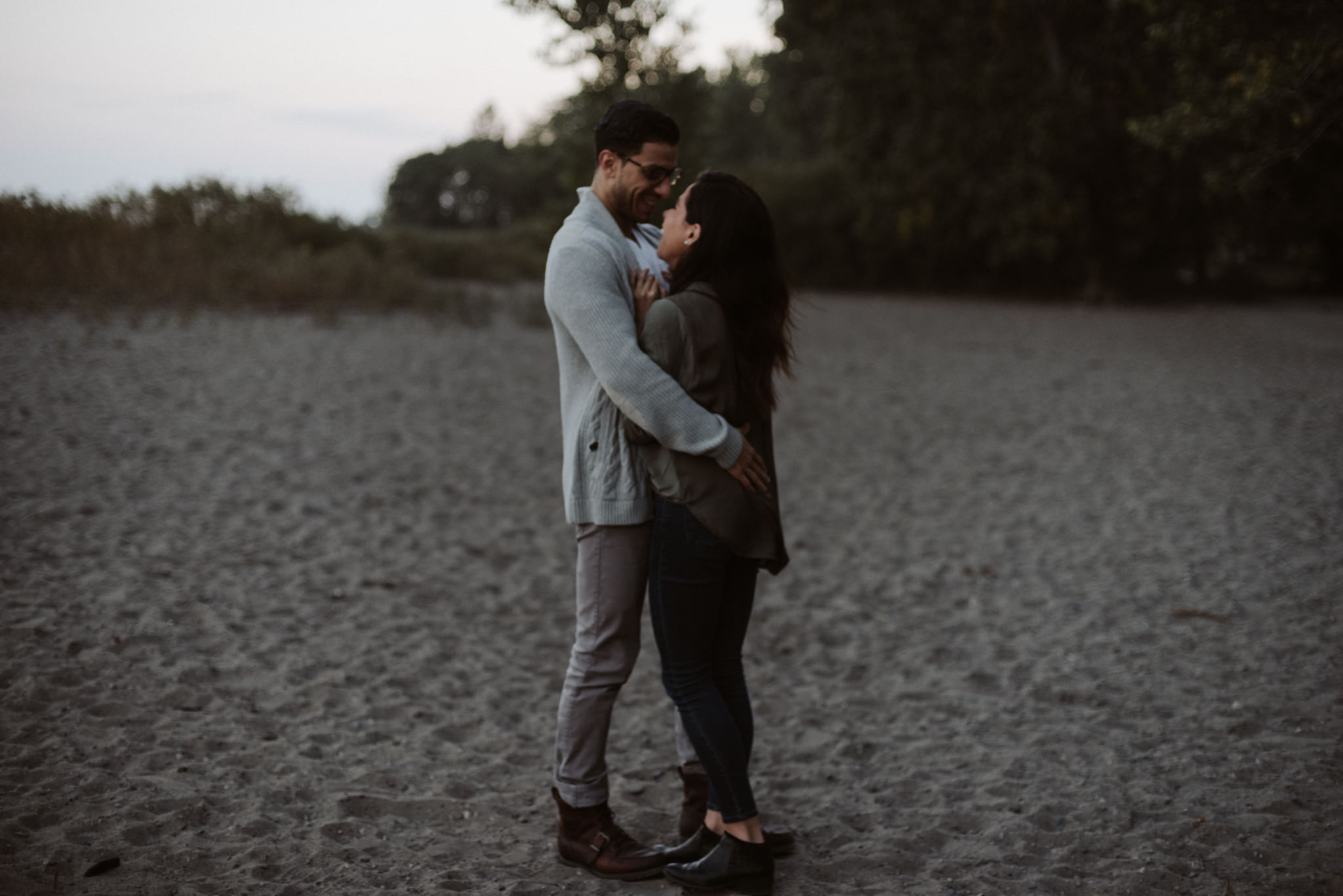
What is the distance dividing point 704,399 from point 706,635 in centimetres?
63

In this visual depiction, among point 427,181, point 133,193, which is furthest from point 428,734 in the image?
point 427,181

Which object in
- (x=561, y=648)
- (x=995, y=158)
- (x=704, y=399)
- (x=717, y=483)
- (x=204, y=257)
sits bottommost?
(x=561, y=648)

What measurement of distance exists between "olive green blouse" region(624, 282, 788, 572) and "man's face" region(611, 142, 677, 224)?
33 cm

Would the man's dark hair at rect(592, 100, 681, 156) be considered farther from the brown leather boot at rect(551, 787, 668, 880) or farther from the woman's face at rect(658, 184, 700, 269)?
the brown leather boot at rect(551, 787, 668, 880)

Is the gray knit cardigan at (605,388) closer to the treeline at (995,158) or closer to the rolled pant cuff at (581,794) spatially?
the rolled pant cuff at (581,794)

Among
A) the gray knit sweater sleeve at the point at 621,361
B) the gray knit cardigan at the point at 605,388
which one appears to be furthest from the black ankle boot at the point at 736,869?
the gray knit sweater sleeve at the point at 621,361

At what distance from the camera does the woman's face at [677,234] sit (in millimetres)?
2516

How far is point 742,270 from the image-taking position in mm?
2516

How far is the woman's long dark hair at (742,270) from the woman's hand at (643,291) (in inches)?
3.2

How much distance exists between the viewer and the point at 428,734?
3.96 meters

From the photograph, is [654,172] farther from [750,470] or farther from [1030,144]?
[1030,144]

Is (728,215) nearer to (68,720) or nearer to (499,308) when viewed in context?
(68,720)

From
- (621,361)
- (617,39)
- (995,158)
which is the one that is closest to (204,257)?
(617,39)

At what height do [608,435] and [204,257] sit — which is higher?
[204,257]
